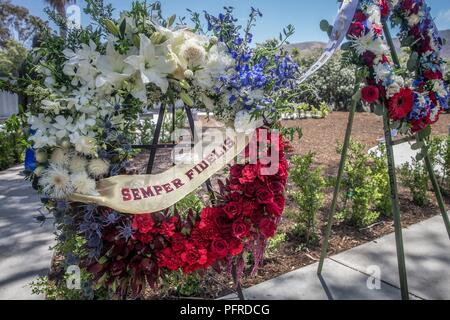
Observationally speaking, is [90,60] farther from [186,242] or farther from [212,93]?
[186,242]

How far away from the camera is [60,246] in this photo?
7.28ft

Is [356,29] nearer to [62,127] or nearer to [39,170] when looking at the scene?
[62,127]

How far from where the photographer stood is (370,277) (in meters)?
2.91

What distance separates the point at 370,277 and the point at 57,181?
7.57 ft

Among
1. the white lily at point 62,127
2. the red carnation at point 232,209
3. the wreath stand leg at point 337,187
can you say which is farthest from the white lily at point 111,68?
the wreath stand leg at point 337,187

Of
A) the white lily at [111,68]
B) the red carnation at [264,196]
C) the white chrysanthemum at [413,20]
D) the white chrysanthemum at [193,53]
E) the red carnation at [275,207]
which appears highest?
the white chrysanthemum at [413,20]

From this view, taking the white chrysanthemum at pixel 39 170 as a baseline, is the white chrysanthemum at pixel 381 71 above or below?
above

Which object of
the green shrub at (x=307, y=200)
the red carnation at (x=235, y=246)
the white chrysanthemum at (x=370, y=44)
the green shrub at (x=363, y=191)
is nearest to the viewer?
the red carnation at (x=235, y=246)

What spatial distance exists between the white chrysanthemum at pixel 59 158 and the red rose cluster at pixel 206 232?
430mm

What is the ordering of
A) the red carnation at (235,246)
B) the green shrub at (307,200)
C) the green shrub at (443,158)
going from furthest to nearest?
the green shrub at (443,158) < the green shrub at (307,200) < the red carnation at (235,246)

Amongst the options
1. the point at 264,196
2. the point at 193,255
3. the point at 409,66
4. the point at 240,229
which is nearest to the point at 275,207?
the point at 264,196

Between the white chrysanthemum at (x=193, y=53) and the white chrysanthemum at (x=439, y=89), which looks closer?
the white chrysanthemum at (x=193, y=53)

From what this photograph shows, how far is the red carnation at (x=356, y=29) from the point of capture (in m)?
2.34

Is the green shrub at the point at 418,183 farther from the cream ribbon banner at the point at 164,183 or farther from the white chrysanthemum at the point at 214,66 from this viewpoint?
the white chrysanthemum at the point at 214,66
